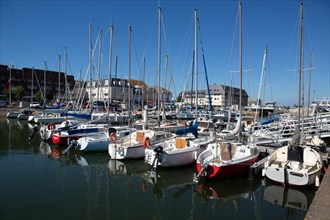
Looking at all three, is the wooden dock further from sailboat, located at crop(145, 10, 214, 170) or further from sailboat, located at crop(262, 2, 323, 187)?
sailboat, located at crop(145, 10, 214, 170)

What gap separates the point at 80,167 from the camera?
18.7m

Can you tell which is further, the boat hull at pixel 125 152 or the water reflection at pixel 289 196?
the boat hull at pixel 125 152

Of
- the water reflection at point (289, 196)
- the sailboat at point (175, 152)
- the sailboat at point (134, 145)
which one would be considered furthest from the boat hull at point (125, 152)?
the water reflection at point (289, 196)

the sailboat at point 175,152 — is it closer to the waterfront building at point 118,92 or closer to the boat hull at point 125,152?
the boat hull at point 125,152

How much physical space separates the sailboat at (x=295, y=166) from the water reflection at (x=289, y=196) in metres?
0.41

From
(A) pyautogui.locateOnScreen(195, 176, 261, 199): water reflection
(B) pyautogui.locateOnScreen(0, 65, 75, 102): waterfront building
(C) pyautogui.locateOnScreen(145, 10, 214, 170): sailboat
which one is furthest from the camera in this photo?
(B) pyautogui.locateOnScreen(0, 65, 75, 102): waterfront building

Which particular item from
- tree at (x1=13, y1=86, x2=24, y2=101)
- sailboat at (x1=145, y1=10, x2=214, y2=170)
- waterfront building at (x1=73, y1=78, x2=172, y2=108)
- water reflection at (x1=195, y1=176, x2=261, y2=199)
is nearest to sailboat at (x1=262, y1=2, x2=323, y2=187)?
water reflection at (x1=195, y1=176, x2=261, y2=199)

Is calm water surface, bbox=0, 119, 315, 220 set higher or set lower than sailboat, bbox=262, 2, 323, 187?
lower

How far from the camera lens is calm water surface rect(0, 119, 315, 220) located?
11211mm

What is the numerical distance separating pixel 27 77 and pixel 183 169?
10243 centimetres

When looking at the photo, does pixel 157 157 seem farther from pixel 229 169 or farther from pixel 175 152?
pixel 229 169

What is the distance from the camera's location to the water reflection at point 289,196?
496 inches

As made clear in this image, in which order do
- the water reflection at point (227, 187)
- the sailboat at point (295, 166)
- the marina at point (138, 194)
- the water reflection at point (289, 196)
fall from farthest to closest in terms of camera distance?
1. the sailboat at point (295, 166)
2. the water reflection at point (227, 187)
3. the water reflection at point (289, 196)
4. the marina at point (138, 194)

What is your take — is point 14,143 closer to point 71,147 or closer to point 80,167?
point 71,147
